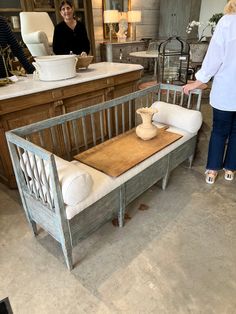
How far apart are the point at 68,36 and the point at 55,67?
105cm

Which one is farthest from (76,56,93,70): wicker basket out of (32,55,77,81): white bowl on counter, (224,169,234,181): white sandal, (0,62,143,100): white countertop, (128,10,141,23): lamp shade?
(128,10,141,23): lamp shade

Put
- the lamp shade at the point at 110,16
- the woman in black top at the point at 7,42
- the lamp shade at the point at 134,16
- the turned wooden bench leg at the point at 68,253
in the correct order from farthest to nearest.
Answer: the lamp shade at the point at 134,16
the lamp shade at the point at 110,16
the woman in black top at the point at 7,42
the turned wooden bench leg at the point at 68,253

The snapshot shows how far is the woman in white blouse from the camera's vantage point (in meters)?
1.65

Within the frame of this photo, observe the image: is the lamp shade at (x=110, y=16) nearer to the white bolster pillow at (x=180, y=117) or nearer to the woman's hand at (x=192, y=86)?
the white bolster pillow at (x=180, y=117)

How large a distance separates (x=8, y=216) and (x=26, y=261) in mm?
511

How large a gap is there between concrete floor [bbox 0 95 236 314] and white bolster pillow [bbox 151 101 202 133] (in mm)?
620

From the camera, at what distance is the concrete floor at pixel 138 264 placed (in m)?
1.28

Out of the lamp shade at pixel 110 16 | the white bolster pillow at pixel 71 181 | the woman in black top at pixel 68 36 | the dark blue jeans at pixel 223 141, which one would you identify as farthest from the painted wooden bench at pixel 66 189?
the lamp shade at pixel 110 16

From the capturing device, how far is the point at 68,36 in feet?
9.61

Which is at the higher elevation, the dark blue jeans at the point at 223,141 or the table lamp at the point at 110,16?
the table lamp at the point at 110,16

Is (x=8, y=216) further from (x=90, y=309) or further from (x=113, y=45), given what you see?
(x=113, y=45)

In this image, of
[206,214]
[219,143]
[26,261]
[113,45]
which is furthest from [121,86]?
[113,45]

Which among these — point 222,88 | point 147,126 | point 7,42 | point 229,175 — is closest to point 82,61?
point 7,42

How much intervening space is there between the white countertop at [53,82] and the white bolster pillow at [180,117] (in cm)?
68
